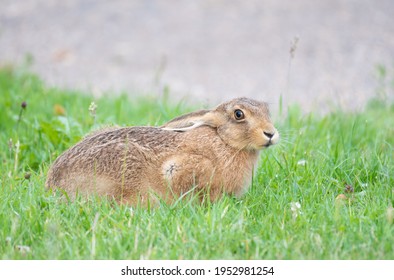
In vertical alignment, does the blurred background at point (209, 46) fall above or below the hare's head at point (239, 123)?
below

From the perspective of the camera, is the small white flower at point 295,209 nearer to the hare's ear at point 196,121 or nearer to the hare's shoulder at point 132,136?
the hare's ear at point 196,121

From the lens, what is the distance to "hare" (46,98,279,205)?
15.3ft

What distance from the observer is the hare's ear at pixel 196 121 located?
4.99 m

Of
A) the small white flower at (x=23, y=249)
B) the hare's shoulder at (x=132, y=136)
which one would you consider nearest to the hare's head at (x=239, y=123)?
the hare's shoulder at (x=132, y=136)

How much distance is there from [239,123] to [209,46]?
18.3ft

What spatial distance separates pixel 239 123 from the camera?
4902 millimetres

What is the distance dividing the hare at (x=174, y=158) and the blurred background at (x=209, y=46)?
11.0 feet

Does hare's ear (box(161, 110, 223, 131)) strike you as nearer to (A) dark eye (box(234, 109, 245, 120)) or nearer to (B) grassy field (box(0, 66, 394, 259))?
(A) dark eye (box(234, 109, 245, 120))

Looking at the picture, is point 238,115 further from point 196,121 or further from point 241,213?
point 241,213

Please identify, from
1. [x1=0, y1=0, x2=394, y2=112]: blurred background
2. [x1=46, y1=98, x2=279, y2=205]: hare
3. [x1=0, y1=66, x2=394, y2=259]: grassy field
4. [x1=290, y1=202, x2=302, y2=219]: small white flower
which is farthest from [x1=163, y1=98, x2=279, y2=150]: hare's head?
[x1=0, y1=0, x2=394, y2=112]: blurred background

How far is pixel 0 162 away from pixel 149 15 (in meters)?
6.03

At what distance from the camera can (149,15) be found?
11305 mm

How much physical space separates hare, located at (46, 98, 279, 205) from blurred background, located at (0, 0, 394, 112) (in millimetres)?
3360
